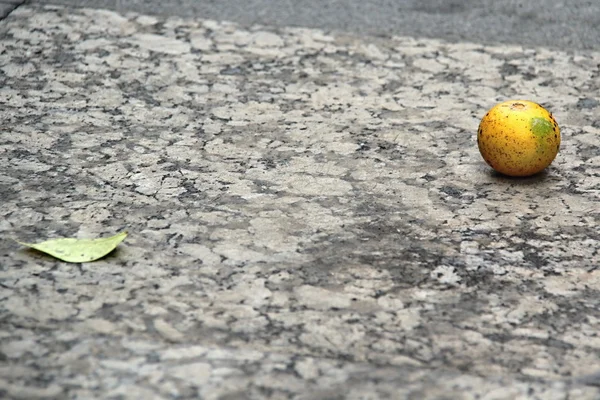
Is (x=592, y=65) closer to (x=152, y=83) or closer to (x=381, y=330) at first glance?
(x=152, y=83)

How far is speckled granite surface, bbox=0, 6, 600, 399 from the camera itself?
2.36 m

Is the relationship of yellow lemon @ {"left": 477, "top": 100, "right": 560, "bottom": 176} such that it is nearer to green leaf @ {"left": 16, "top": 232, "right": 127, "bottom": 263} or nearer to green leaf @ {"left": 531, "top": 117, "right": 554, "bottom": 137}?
green leaf @ {"left": 531, "top": 117, "right": 554, "bottom": 137}

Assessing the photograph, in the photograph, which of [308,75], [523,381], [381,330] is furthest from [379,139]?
[523,381]

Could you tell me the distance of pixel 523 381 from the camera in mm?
2314

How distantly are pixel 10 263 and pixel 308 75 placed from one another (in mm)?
1962

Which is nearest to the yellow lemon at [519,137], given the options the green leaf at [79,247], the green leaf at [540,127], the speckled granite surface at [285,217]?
the green leaf at [540,127]

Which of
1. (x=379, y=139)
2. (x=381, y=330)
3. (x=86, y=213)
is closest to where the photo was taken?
(x=381, y=330)

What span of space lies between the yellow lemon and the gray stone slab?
1445 millimetres

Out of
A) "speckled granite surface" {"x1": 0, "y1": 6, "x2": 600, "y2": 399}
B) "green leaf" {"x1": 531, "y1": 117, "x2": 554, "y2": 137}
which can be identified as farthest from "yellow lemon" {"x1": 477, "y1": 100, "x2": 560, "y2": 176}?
"speckled granite surface" {"x1": 0, "y1": 6, "x2": 600, "y2": 399}

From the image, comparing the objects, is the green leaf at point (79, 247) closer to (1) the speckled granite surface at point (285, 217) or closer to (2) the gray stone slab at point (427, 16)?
(1) the speckled granite surface at point (285, 217)

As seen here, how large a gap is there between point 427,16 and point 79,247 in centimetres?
285

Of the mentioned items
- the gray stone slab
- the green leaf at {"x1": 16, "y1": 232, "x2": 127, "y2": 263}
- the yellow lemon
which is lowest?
the green leaf at {"x1": 16, "y1": 232, "x2": 127, "y2": 263}

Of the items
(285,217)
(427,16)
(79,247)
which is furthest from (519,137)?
(427,16)

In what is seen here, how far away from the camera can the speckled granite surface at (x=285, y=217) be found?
7.75 feet
